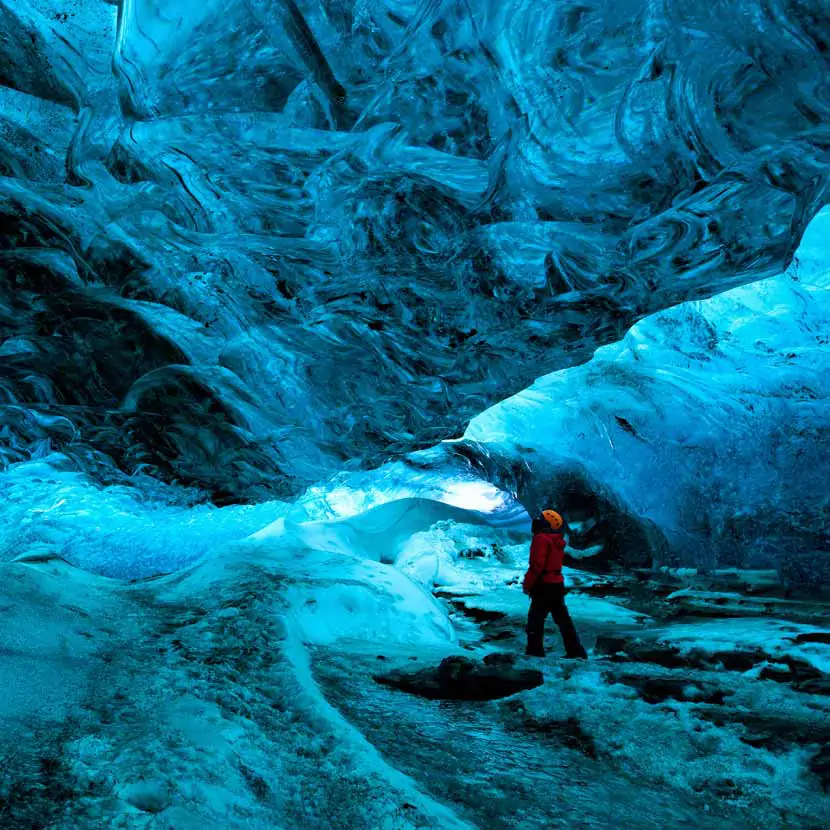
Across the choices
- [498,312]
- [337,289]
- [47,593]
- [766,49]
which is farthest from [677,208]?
[47,593]

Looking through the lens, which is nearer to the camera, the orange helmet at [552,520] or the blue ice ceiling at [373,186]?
the blue ice ceiling at [373,186]

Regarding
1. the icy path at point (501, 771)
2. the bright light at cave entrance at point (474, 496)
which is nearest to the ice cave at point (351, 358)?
the icy path at point (501, 771)

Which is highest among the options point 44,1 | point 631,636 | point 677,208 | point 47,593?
point 44,1

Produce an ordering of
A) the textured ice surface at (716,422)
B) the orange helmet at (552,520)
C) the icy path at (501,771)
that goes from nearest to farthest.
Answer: the icy path at (501,771)
the orange helmet at (552,520)
the textured ice surface at (716,422)

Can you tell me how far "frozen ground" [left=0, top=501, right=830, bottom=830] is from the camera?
2203 millimetres

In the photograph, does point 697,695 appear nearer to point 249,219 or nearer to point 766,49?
point 766,49

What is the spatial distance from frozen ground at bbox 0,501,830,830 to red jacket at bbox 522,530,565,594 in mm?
875

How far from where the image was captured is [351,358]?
647cm

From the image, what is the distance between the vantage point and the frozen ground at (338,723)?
2203 millimetres

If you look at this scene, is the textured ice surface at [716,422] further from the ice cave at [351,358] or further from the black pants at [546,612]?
the black pants at [546,612]

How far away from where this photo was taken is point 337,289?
584 cm

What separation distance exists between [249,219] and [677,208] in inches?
127

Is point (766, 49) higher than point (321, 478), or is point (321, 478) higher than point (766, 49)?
point (766, 49)

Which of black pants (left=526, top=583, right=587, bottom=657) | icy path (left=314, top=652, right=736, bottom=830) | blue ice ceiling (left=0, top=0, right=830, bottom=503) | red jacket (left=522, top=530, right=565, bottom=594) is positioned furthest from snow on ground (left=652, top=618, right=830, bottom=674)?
icy path (left=314, top=652, right=736, bottom=830)
